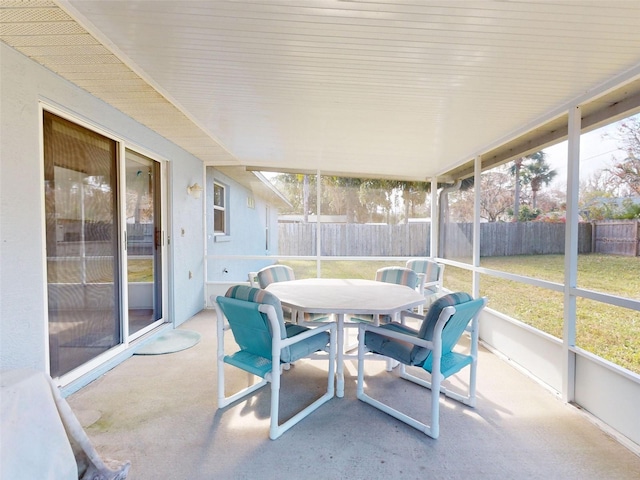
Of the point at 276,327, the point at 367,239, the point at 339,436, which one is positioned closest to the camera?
the point at 276,327

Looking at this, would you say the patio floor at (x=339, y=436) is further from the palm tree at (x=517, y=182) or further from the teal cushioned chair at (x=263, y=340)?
the palm tree at (x=517, y=182)

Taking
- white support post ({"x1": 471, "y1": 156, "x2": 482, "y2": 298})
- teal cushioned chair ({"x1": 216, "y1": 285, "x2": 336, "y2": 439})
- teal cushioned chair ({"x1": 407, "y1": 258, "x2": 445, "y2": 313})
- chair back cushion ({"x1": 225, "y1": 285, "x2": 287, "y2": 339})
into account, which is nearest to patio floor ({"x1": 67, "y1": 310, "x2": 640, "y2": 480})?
teal cushioned chair ({"x1": 216, "y1": 285, "x2": 336, "y2": 439})

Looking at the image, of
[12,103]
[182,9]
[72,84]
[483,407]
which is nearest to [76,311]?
[12,103]

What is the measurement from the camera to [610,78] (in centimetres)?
207

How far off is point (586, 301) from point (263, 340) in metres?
2.75

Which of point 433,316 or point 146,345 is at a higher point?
point 433,316

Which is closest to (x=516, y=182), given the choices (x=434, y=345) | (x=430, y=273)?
(x=430, y=273)

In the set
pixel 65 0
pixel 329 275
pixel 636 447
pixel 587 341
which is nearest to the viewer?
pixel 65 0

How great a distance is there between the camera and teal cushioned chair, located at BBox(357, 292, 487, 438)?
6.16 ft

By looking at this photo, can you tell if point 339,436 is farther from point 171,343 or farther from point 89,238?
point 89,238

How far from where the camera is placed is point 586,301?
8.33 feet

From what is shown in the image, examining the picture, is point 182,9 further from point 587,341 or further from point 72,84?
point 587,341

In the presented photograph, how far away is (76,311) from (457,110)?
12.3 ft

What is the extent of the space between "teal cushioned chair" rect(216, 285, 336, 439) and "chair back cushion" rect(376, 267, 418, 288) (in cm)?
151
